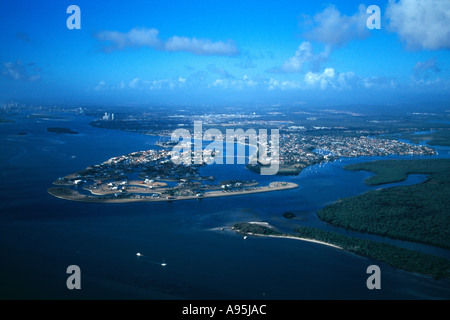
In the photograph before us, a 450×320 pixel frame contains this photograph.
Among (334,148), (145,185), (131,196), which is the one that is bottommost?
(131,196)

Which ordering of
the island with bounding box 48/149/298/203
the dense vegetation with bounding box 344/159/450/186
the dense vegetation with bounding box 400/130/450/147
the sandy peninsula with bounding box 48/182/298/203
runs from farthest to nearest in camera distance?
the dense vegetation with bounding box 400/130/450/147 → the dense vegetation with bounding box 344/159/450/186 → the island with bounding box 48/149/298/203 → the sandy peninsula with bounding box 48/182/298/203

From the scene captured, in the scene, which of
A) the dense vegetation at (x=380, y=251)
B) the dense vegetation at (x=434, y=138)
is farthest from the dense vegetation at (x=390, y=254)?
the dense vegetation at (x=434, y=138)

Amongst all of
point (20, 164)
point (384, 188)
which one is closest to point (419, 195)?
point (384, 188)

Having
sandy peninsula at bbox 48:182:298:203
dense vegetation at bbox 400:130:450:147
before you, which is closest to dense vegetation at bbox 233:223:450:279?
sandy peninsula at bbox 48:182:298:203

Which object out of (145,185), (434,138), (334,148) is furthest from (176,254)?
(434,138)

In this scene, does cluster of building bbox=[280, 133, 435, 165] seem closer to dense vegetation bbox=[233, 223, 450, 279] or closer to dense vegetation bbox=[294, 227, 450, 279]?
dense vegetation bbox=[233, 223, 450, 279]

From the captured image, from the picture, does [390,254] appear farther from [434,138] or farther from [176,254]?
[434,138]
